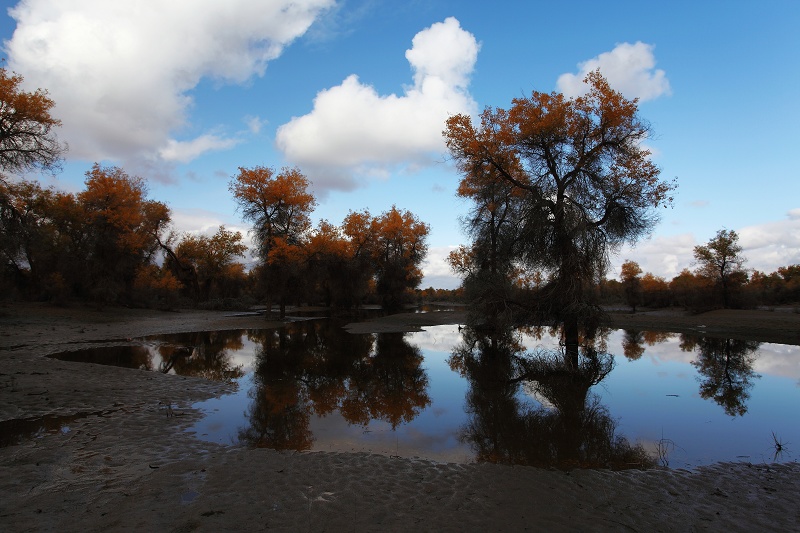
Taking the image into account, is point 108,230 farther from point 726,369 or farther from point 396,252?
point 726,369

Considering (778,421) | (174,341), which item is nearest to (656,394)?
(778,421)

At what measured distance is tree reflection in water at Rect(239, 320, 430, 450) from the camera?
7.35 m

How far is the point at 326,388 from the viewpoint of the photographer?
10.6 meters

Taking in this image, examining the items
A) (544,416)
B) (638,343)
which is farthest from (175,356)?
(638,343)

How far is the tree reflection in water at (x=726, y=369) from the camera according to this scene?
10266mm

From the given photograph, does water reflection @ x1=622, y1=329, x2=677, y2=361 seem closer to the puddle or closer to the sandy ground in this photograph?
the sandy ground

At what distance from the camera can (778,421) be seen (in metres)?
8.33

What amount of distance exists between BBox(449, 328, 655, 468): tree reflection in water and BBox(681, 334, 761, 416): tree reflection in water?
2.84 meters

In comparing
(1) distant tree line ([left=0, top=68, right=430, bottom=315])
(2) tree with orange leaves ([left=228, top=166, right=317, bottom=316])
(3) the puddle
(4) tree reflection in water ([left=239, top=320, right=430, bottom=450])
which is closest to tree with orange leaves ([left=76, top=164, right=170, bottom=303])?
(1) distant tree line ([left=0, top=68, right=430, bottom=315])

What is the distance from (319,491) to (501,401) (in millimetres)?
5894

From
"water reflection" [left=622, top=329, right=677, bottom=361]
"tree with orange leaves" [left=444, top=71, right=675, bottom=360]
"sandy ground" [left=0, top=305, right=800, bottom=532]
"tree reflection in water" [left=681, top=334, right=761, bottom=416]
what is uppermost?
"tree with orange leaves" [left=444, top=71, right=675, bottom=360]

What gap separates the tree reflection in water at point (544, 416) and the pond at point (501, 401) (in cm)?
4

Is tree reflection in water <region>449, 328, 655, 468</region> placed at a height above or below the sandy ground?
below

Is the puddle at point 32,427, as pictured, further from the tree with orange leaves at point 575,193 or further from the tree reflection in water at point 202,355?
the tree with orange leaves at point 575,193
